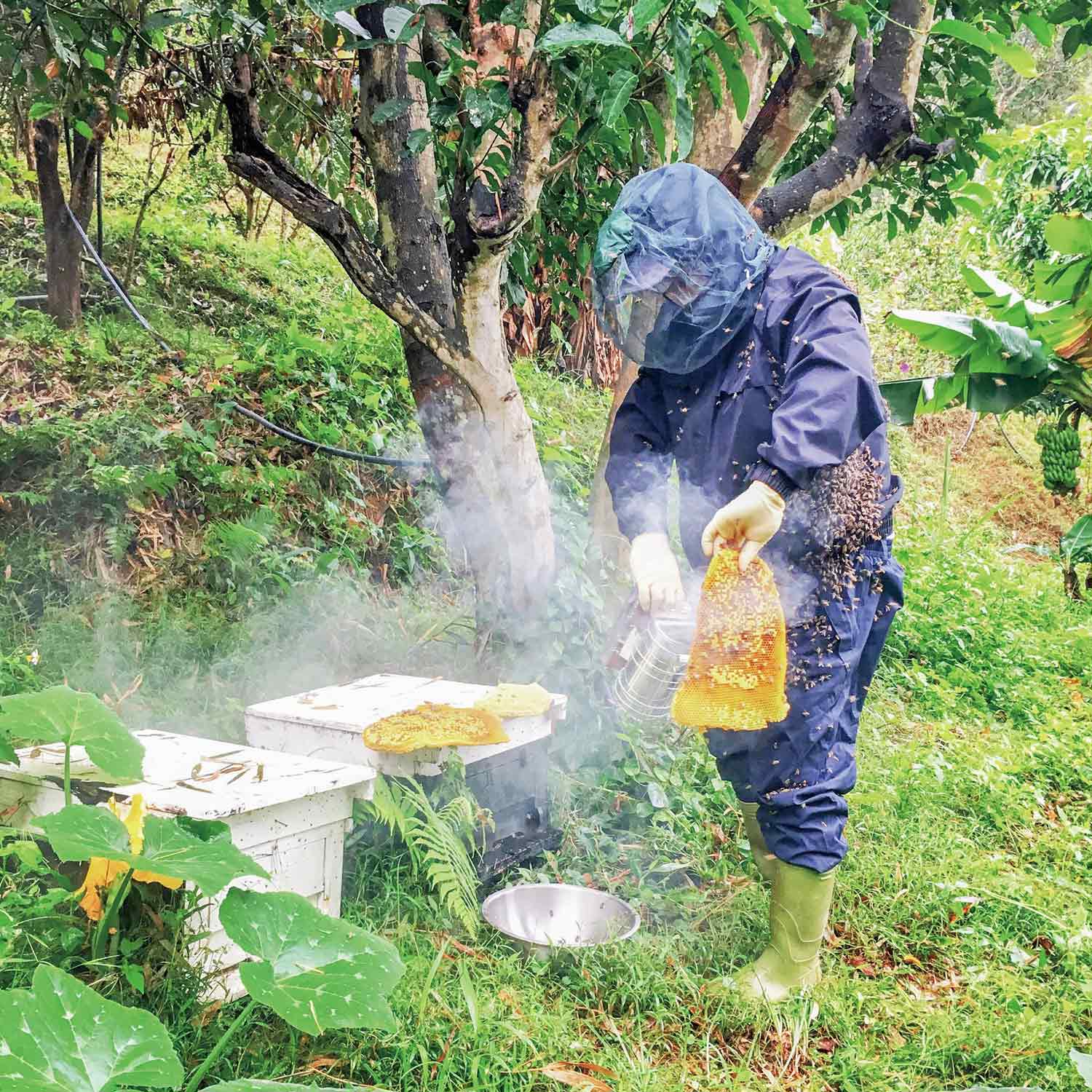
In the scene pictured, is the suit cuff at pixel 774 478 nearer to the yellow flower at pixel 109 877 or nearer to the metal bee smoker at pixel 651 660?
the metal bee smoker at pixel 651 660

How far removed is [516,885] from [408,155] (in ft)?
7.63

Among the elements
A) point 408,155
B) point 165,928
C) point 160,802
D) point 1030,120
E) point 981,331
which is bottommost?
point 165,928

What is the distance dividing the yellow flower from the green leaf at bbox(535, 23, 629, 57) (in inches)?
72.2

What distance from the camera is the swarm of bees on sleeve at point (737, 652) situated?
226cm

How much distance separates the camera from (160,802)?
1927 millimetres

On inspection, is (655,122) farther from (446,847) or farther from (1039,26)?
(446,847)

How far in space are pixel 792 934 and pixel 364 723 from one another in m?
1.26

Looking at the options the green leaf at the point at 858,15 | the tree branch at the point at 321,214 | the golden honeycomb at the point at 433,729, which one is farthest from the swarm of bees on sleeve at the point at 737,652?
the green leaf at the point at 858,15

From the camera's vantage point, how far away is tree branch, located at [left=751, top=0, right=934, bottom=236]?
3711 mm

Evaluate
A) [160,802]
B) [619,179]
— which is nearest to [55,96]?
[619,179]

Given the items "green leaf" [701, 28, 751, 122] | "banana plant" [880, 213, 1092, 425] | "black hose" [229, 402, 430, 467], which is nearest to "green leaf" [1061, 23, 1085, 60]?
"banana plant" [880, 213, 1092, 425]

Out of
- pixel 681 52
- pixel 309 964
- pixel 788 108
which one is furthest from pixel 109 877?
pixel 788 108

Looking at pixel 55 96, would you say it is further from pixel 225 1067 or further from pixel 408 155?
pixel 225 1067

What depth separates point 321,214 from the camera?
9.39 ft
